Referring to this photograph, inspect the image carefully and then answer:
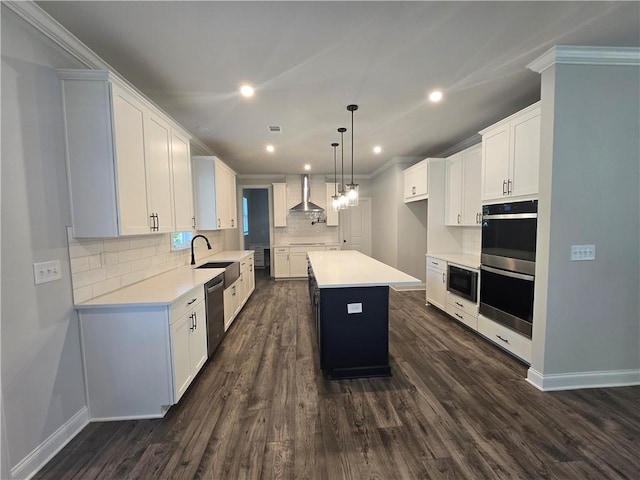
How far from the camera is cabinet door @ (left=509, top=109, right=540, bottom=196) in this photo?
2.37 meters

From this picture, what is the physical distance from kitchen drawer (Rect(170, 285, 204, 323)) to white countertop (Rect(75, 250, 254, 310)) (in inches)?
1.9

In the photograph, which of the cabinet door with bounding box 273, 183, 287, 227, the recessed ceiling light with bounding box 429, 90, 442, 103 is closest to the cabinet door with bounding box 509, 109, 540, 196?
the recessed ceiling light with bounding box 429, 90, 442, 103

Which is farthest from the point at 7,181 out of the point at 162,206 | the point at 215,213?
the point at 215,213

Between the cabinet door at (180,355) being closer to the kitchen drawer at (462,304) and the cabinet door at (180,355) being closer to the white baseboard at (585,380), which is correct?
the white baseboard at (585,380)

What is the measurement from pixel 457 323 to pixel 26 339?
4186 millimetres

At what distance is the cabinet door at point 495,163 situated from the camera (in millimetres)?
2715

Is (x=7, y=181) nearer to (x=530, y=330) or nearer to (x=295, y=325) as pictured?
(x=295, y=325)

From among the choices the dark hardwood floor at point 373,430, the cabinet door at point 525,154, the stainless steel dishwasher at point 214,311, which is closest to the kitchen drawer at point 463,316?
the dark hardwood floor at point 373,430

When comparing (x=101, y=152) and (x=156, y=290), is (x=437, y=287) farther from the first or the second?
(x=101, y=152)

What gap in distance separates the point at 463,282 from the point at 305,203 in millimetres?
3952

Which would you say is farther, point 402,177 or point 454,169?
point 402,177

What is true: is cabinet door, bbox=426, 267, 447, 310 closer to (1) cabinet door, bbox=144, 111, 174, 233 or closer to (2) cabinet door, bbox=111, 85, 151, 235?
(1) cabinet door, bbox=144, 111, 174, 233

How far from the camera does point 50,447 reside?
1635 mm

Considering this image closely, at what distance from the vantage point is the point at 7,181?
1450 mm
